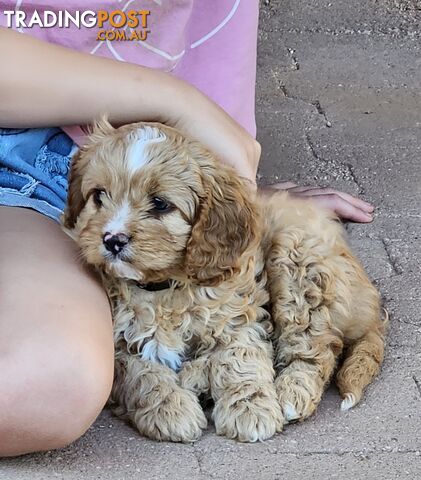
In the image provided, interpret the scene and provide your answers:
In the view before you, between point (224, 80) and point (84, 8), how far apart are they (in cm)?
56

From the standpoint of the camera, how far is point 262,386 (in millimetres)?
2889

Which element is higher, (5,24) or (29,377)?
(5,24)

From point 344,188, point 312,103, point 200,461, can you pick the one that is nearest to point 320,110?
point 312,103

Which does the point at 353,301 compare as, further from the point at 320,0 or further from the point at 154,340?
the point at 320,0

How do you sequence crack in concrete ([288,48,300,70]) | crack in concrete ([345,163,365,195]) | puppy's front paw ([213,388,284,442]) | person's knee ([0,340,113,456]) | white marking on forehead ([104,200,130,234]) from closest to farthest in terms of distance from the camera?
person's knee ([0,340,113,456]) < white marking on forehead ([104,200,130,234]) < puppy's front paw ([213,388,284,442]) < crack in concrete ([345,163,365,195]) < crack in concrete ([288,48,300,70])

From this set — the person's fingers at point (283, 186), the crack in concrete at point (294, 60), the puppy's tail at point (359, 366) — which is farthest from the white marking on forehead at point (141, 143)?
the crack in concrete at point (294, 60)

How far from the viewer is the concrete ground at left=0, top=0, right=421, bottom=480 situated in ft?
8.88

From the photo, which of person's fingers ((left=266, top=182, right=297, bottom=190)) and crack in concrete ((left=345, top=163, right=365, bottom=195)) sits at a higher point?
person's fingers ((left=266, top=182, right=297, bottom=190))

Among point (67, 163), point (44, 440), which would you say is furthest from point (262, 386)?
point (67, 163)

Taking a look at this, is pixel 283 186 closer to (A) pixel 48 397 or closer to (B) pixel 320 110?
(B) pixel 320 110

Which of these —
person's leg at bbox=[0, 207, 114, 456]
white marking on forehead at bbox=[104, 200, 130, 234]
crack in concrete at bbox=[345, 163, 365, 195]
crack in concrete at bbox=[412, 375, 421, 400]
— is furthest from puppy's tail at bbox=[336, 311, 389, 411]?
crack in concrete at bbox=[345, 163, 365, 195]

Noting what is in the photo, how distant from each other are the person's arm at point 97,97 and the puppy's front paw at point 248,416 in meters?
0.61

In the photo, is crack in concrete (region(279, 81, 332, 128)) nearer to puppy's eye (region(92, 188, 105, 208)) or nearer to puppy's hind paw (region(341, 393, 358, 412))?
puppy's hind paw (region(341, 393, 358, 412))

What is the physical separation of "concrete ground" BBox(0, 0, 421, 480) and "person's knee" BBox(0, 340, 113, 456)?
9 cm
